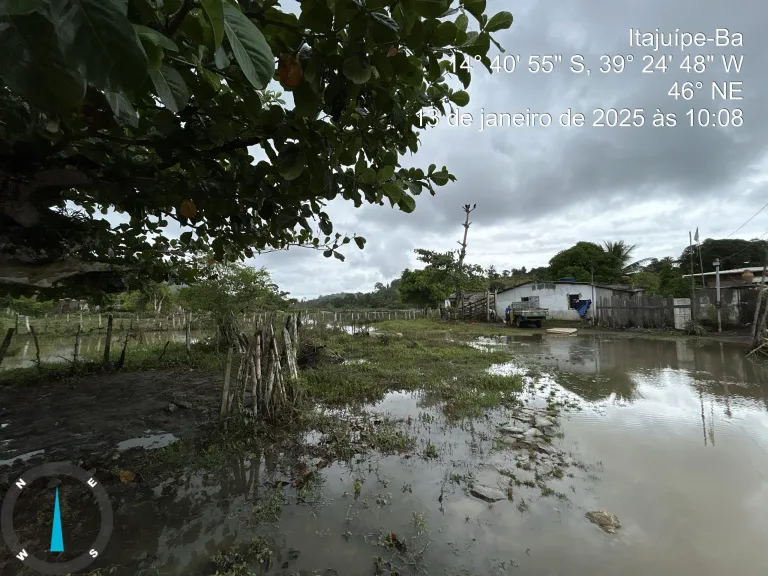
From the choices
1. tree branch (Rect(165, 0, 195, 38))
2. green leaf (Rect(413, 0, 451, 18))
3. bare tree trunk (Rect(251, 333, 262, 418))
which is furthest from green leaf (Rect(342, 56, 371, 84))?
bare tree trunk (Rect(251, 333, 262, 418))

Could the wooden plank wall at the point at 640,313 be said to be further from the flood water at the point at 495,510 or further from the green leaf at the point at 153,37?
the green leaf at the point at 153,37

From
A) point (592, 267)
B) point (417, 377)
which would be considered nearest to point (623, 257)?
point (592, 267)

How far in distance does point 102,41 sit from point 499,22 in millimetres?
1457

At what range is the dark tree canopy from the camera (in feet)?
2.43

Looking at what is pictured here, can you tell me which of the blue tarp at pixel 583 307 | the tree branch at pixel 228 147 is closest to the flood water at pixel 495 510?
the tree branch at pixel 228 147

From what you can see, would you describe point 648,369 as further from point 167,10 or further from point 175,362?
point 175,362

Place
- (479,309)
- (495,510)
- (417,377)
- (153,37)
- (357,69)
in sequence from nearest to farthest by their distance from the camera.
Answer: (153,37)
(357,69)
(495,510)
(417,377)
(479,309)

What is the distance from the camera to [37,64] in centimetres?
76

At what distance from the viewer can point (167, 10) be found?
1198 mm

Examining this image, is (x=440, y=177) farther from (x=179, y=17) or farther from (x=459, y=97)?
(x=179, y=17)

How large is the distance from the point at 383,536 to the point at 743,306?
19.1 m

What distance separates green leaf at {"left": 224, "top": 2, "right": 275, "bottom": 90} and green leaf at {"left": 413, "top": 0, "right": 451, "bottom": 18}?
552 mm

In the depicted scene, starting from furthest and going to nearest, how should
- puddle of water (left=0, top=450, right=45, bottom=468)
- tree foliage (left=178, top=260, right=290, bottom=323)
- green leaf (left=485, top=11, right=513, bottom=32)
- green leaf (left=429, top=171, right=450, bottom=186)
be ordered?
tree foliage (left=178, top=260, right=290, bottom=323) → puddle of water (left=0, top=450, right=45, bottom=468) → green leaf (left=429, top=171, right=450, bottom=186) → green leaf (left=485, top=11, right=513, bottom=32)

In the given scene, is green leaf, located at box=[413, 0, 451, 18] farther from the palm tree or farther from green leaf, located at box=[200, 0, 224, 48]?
the palm tree
